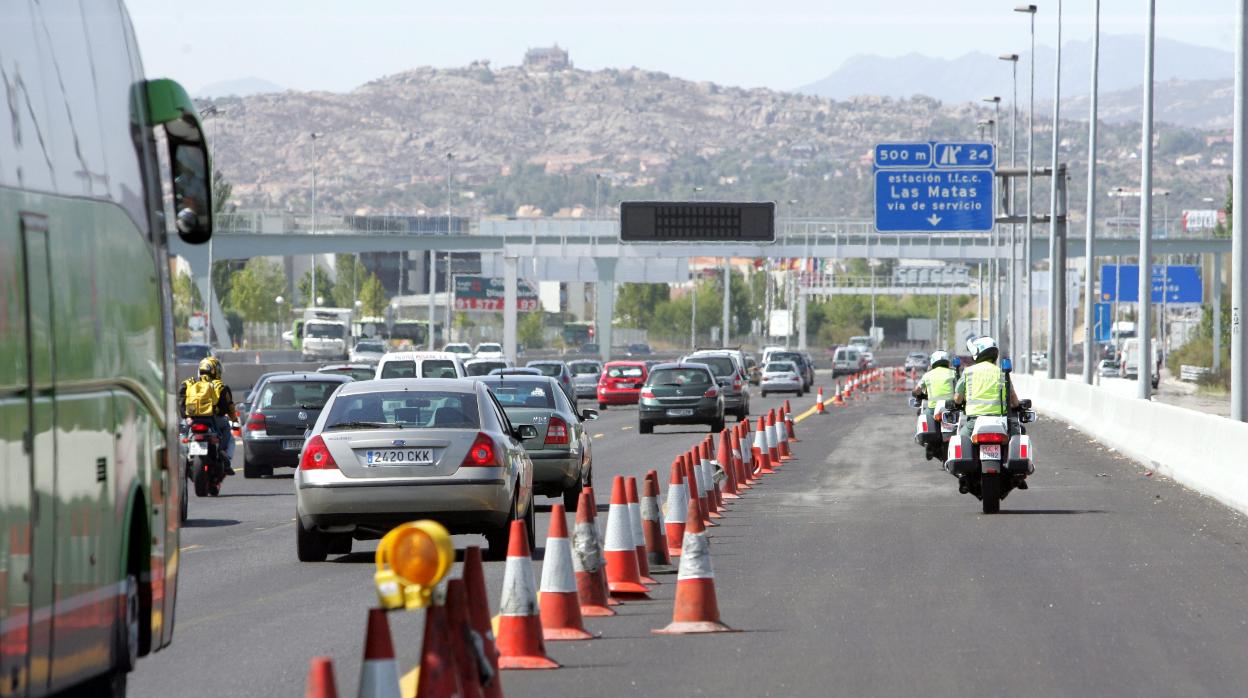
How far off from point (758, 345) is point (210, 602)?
555ft

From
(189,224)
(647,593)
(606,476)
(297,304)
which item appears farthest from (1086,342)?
(297,304)

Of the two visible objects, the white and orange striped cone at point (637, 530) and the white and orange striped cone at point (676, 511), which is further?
the white and orange striped cone at point (676, 511)

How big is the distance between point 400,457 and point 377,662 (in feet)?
30.0

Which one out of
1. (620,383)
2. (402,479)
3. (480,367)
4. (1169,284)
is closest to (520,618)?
(402,479)

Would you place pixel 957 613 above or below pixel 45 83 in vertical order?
below

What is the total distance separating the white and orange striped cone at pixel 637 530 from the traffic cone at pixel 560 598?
6.18 feet

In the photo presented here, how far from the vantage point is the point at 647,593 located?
43.5ft

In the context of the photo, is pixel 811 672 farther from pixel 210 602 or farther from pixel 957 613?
pixel 210 602

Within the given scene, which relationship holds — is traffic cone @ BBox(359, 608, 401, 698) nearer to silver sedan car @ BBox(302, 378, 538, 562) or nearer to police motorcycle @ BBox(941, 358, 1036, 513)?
silver sedan car @ BBox(302, 378, 538, 562)

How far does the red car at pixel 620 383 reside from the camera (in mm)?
57750

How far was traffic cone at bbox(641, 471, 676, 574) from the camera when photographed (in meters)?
14.6

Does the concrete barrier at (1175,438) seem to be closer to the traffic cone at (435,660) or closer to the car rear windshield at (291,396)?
the car rear windshield at (291,396)

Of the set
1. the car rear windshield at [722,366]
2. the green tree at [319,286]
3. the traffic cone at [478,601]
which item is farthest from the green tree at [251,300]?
the traffic cone at [478,601]

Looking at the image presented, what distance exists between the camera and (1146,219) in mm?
36312
